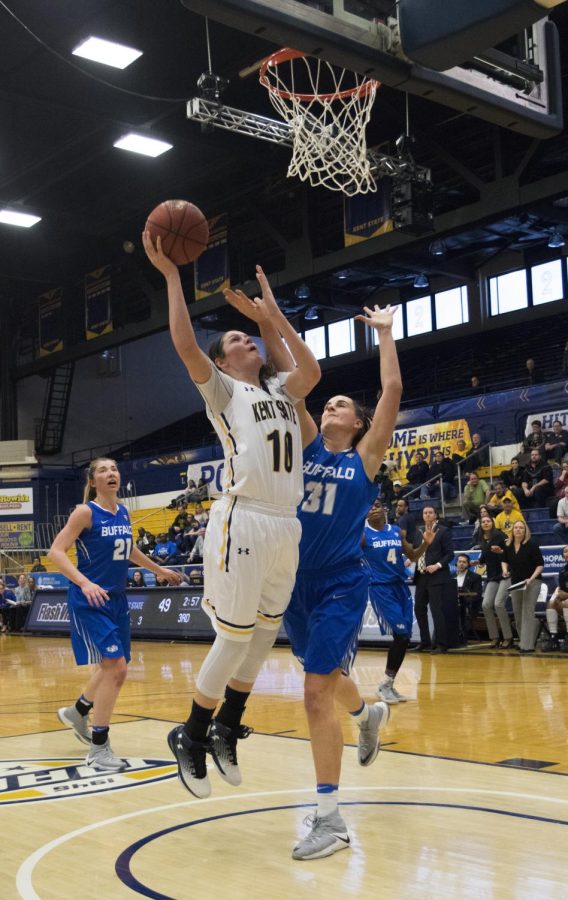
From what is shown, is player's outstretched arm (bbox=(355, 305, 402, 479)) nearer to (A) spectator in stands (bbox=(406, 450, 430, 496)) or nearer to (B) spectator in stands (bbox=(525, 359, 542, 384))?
(A) spectator in stands (bbox=(406, 450, 430, 496))

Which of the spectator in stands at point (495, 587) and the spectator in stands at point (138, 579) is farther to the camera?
the spectator in stands at point (138, 579)

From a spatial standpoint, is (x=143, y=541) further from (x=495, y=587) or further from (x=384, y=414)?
(x=384, y=414)

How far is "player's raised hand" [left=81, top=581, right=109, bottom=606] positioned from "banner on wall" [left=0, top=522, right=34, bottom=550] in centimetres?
2706

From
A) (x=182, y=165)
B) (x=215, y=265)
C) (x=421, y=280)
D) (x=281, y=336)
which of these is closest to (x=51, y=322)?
(x=215, y=265)

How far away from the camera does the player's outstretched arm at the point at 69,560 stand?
5883 mm

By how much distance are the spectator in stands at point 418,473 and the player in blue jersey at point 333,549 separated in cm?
1613

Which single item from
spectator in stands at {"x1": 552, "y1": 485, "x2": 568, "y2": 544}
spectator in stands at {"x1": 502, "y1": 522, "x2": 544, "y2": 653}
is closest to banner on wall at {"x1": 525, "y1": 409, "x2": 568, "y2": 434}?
spectator in stands at {"x1": 552, "y1": 485, "x2": 568, "y2": 544}

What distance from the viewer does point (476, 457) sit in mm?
20219

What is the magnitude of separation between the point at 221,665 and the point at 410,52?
3.73m

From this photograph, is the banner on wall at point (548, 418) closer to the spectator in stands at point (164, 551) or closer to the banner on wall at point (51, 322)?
the spectator in stands at point (164, 551)

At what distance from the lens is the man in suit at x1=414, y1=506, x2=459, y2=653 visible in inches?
516

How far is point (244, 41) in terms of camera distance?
53.7 ft

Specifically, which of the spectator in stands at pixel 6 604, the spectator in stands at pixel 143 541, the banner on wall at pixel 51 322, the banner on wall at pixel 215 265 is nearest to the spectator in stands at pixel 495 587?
the banner on wall at pixel 215 265

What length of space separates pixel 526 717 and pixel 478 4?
5.06 metres
